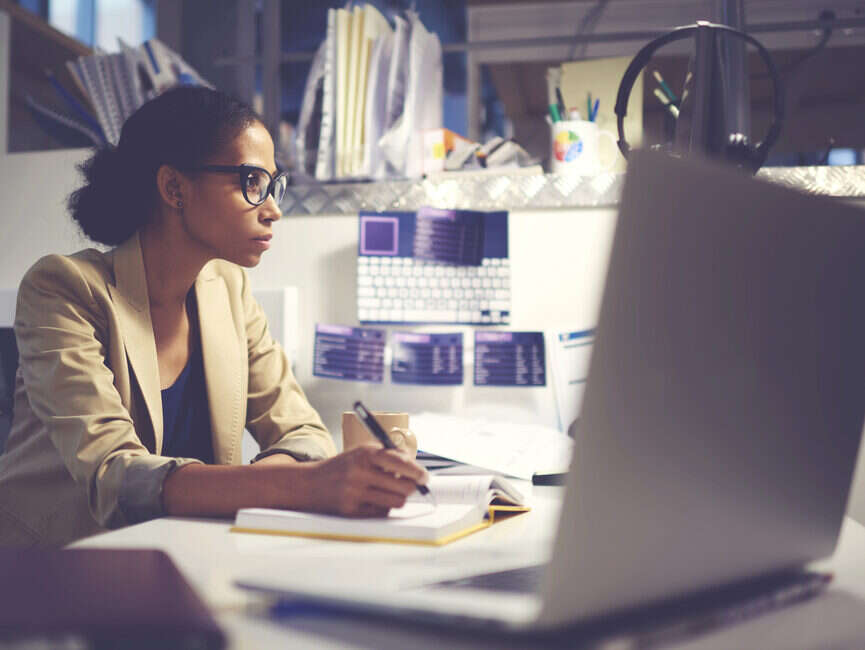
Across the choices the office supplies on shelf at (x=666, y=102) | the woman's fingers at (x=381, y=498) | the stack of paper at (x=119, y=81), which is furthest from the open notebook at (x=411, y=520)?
Result: the stack of paper at (x=119, y=81)

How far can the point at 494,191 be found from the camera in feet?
4.88

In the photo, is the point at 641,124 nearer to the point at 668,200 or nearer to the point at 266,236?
the point at 266,236

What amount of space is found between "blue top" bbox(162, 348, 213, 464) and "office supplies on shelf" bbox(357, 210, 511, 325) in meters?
0.35

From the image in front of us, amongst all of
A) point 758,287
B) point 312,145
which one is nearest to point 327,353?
point 312,145

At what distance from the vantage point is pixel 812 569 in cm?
54

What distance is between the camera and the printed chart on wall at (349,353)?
4.85 ft

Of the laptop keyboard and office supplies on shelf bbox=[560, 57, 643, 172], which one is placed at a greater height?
office supplies on shelf bbox=[560, 57, 643, 172]

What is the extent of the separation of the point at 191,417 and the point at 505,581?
0.85 meters

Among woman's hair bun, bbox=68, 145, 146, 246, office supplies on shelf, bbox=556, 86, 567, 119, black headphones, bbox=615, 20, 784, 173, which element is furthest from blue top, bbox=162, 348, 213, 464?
office supplies on shelf, bbox=556, 86, 567, 119

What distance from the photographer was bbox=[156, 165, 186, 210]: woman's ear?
1.24 metres

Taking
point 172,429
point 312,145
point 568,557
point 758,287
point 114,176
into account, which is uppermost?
point 312,145

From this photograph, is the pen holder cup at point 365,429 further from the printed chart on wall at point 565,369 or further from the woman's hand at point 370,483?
the printed chart on wall at point 565,369

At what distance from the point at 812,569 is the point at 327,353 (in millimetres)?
1075

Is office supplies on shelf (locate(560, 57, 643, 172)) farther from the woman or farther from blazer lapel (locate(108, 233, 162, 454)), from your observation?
blazer lapel (locate(108, 233, 162, 454))
